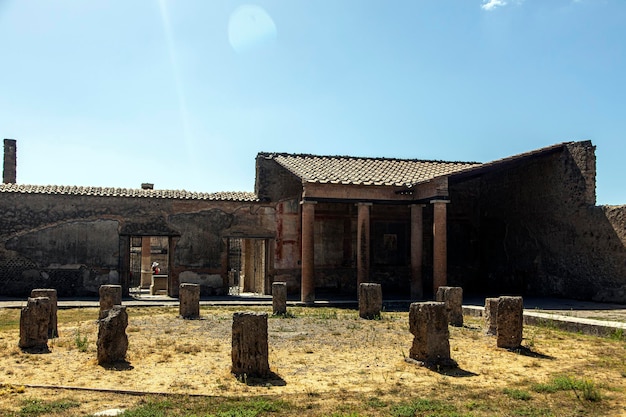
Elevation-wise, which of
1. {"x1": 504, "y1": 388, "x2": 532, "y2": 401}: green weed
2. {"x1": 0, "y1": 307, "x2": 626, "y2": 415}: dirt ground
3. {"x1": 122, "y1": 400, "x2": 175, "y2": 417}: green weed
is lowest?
{"x1": 0, "y1": 307, "x2": 626, "y2": 415}: dirt ground

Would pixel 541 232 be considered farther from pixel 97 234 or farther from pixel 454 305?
pixel 97 234

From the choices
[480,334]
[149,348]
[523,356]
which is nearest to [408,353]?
[523,356]

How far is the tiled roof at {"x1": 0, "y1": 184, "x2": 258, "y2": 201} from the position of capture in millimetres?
16109

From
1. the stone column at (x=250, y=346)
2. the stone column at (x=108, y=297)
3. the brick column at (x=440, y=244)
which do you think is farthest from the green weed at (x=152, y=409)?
the brick column at (x=440, y=244)

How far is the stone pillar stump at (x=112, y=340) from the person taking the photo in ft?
21.5

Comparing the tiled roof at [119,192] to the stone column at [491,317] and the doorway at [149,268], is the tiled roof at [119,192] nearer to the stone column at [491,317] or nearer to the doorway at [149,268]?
the doorway at [149,268]

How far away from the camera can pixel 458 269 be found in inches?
752

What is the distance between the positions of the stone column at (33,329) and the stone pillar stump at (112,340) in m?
1.35

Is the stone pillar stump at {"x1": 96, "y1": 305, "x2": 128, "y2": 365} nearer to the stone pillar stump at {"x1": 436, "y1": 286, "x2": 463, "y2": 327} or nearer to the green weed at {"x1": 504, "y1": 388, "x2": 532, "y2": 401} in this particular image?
the green weed at {"x1": 504, "y1": 388, "x2": 532, "y2": 401}

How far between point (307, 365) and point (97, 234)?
1138cm

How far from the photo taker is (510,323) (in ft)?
25.6

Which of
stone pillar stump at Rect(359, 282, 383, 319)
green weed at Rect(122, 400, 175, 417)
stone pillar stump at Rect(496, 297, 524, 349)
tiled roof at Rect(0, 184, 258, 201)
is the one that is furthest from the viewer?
tiled roof at Rect(0, 184, 258, 201)

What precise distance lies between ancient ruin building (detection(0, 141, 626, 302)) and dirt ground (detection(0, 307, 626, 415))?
5662 mm

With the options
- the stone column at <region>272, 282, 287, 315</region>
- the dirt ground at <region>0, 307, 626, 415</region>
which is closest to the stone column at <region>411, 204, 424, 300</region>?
the stone column at <region>272, 282, 287, 315</region>
